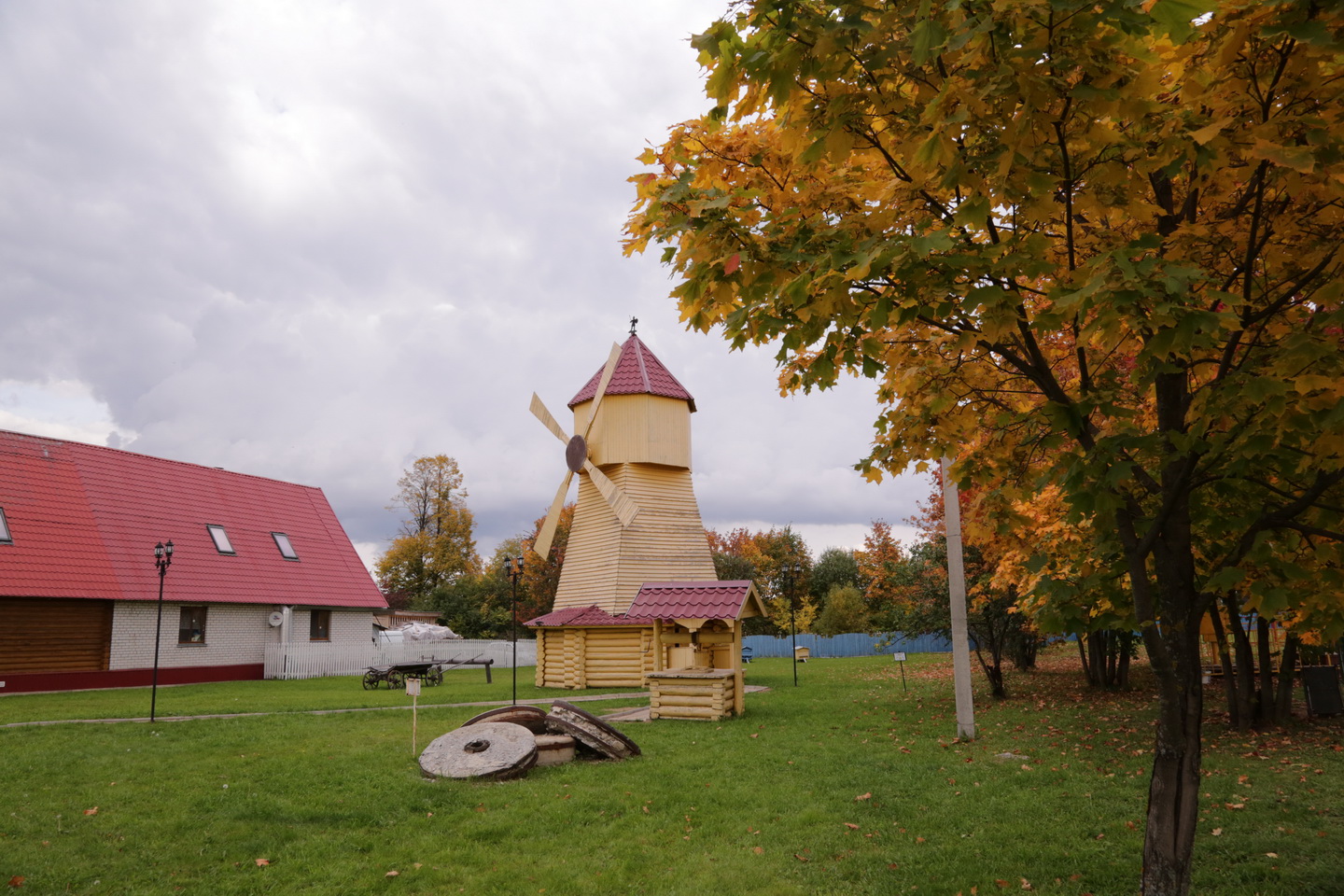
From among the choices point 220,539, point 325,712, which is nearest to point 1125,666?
point 325,712

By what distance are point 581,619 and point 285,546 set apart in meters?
13.6

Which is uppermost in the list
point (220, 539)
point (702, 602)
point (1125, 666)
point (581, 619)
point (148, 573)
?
point (220, 539)

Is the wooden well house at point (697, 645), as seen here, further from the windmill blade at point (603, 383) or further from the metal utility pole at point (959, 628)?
Result: the windmill blade at point (603, 383)

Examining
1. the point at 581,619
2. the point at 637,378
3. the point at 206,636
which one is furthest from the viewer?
the point at 637,378

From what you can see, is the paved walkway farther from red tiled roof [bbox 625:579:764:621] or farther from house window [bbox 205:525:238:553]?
house window [bbox 205:525:238:553]

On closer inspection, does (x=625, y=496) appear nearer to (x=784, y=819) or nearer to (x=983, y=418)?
(x=784, y=819)

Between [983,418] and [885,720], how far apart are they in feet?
34.0

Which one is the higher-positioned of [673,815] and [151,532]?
[151,532]

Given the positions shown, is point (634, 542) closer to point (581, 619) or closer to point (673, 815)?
point (581, 619)

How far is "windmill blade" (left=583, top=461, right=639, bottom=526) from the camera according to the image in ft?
83.4

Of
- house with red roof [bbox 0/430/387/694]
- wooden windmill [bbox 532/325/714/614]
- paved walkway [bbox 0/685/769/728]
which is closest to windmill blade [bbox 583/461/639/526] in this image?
wooden windmill [bbox 532/325/714/614]

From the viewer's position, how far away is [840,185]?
432 centimetres

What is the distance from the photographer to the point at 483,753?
9875 mm

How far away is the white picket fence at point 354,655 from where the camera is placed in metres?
27.3
